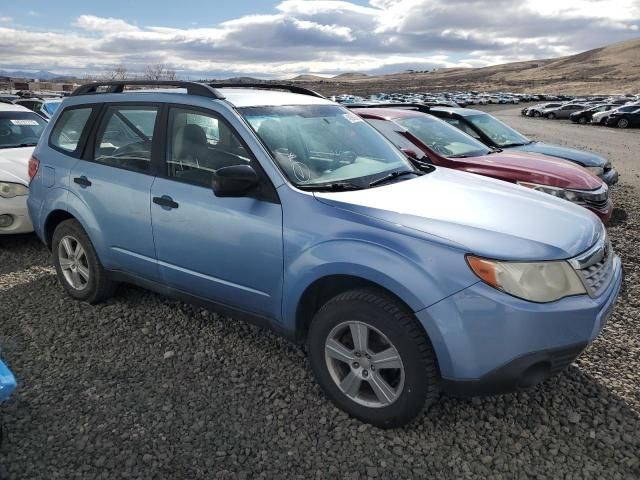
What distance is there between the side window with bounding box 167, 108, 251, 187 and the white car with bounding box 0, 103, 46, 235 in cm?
299

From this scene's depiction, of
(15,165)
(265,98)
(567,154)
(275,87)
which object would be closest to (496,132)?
(567,154)

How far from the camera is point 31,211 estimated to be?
4434mm

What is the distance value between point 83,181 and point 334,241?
88.3 inches

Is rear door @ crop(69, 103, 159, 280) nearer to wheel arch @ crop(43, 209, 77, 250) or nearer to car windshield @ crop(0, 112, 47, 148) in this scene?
wheel arch @ crop(43, 209, 77, 250)

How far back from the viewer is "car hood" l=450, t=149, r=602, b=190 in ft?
18.9

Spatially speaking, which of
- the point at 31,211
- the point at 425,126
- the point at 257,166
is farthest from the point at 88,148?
the point at 425,126

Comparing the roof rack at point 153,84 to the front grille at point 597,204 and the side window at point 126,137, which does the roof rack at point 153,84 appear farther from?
the front grille at point 597,204

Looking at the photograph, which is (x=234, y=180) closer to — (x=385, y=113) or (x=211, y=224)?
(x=211, y=224)

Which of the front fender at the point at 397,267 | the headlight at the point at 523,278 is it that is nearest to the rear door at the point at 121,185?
the front fender at the point at 397,267

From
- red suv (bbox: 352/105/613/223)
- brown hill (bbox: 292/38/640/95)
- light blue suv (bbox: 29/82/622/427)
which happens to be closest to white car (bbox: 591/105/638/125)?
red suv (bbox: 352/105/613/223)

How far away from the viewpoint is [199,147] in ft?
11.0

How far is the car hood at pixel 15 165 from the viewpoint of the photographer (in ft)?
18.1

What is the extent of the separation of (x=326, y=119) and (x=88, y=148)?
5.98ft

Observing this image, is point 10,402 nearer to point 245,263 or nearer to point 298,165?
point 245,263
